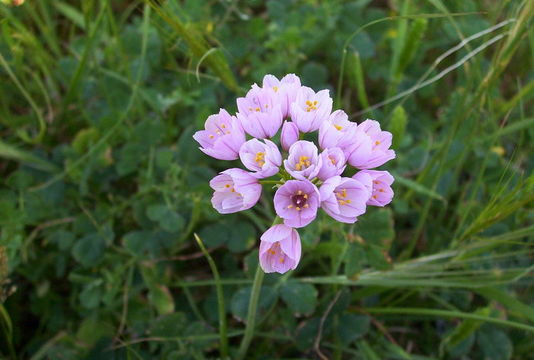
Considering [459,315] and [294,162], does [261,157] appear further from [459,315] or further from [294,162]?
[459,315]

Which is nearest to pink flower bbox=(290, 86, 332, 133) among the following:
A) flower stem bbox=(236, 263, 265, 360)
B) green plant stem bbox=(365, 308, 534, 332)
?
flower stem bbox=(236, 263, 265, 360)

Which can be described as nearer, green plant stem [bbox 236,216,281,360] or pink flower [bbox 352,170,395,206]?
pink flower [bbox 352,170,395,206]

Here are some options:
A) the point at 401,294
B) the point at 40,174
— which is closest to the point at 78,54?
the point at 40,174

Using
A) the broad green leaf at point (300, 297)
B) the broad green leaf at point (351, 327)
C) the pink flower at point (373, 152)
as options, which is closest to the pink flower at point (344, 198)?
the pink flower at point (373, 152)

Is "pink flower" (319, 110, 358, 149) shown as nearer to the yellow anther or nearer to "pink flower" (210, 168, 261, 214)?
the yellow anther

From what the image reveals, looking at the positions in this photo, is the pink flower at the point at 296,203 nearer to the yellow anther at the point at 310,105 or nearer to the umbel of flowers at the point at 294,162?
the umbel of flowers at the point at 294,162

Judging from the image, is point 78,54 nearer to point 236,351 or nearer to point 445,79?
point 236,351
